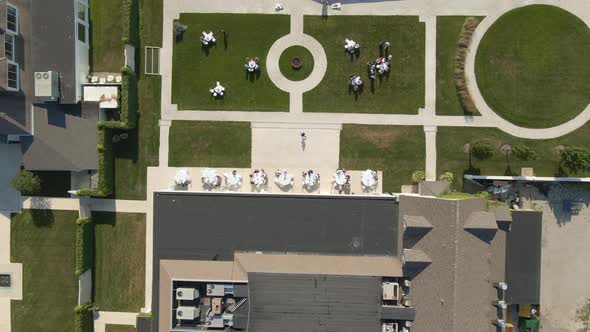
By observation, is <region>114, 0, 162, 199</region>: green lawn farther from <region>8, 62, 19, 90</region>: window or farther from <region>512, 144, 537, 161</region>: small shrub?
<region>512, 144, 537, 161</region>: small shrub

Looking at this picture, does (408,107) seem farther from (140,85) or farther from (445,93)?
(140,85)

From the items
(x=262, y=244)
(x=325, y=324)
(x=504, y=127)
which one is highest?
(x=504, y=127)

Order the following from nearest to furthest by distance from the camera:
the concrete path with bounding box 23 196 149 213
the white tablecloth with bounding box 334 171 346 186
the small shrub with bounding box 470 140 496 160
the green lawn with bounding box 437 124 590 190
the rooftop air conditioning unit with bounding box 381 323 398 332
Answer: the rooftop air conditioning unit with bounding box 381 323 398 332, the small shrub with bounding box 470 140 496 160, the white tablecloth with bounding box 334 171 346 186, the green lawn with bounding box 437 124 590 190, the concrete path with bounding box 23 196 149 213

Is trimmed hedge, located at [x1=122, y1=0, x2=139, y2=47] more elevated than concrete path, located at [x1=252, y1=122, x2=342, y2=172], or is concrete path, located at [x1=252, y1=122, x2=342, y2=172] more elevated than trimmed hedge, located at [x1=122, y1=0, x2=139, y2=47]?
trimmed hedge, located at [x1=122, y1=0, x2=139, y2=47]

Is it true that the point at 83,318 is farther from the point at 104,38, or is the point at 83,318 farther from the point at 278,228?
the point at 104,38

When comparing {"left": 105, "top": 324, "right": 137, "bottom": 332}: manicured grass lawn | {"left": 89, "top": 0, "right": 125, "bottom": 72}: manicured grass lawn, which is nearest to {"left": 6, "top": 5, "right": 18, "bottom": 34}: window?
{"left": 89, "top": 0, "right": 125, "bottom": 72}: manicured grass lawn

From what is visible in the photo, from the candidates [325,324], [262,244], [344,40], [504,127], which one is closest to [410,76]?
[344,40]

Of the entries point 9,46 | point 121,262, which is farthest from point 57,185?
point 9,46
